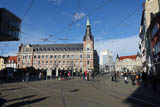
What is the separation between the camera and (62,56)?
7794 centimetres

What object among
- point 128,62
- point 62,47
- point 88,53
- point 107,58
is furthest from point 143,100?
point 128,62

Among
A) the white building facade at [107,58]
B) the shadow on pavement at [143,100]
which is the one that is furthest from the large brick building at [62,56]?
the shadow on pavement at [143,100]

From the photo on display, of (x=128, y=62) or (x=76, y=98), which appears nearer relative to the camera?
(x=76, y=98)

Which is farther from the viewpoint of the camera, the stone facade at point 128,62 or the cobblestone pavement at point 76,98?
the stone facade at point 128,62

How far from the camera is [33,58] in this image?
80.1m

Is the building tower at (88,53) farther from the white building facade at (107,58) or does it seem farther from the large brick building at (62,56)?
the white building facade at (107,58)

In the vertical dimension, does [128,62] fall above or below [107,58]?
below

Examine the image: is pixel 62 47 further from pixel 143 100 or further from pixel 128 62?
pixel 143 100

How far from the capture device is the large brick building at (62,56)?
75312 mm

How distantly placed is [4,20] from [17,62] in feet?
262

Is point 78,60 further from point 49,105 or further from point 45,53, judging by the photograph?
point 49,105

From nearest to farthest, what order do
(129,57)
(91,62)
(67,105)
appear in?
(67,105) < (91,62) < (129,57)

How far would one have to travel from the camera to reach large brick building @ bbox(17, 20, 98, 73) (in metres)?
75.3

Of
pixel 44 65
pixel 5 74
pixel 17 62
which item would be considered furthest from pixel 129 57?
pixel 5 74
